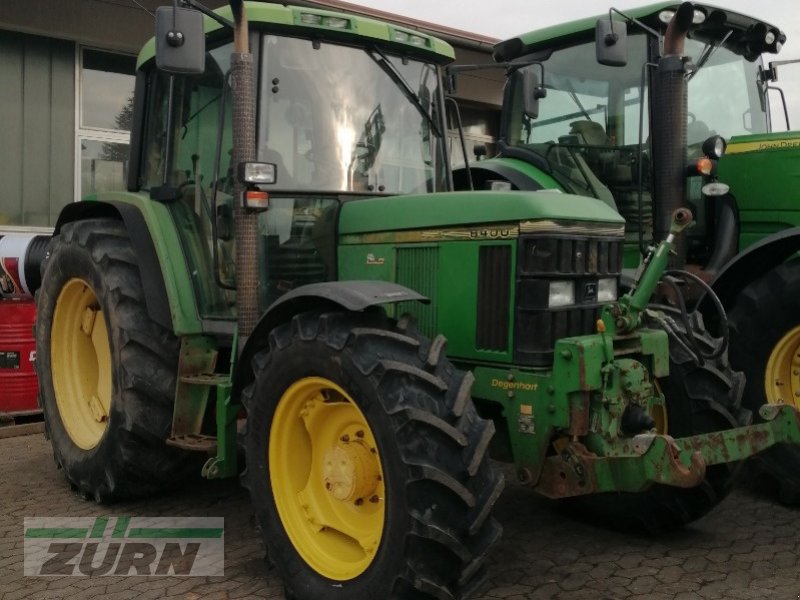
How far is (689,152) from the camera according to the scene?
585 centimetres

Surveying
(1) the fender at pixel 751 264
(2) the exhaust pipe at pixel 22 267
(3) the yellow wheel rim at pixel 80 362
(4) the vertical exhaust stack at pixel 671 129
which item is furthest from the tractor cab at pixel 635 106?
(2) the exhaust pipe at pixel 22 267

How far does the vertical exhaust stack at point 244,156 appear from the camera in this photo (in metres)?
3.67

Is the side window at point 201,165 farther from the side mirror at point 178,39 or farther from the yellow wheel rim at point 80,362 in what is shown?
the yellow wheel rim at point 80,362

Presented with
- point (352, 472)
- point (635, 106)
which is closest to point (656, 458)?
point (352, 472)

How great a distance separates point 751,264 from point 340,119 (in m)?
2.62

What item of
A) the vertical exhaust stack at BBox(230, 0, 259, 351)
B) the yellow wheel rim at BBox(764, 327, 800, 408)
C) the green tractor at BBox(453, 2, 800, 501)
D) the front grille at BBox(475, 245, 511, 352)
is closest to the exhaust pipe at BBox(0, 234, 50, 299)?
the green tractor at BBox(453, 2, 800, 501)

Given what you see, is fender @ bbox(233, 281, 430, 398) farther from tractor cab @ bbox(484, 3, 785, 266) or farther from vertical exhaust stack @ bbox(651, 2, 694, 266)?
tractor cab @ bbox(484, 3, 785, 266)

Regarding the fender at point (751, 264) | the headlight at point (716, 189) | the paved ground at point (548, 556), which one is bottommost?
the paved ground at point (548, 556)

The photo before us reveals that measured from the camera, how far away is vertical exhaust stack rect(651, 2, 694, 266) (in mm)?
5059

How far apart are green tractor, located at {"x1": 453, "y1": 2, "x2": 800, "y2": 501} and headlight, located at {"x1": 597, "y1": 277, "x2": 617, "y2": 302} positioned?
1.24 meters

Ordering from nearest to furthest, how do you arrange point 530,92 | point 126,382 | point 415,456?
1. point 415,456
2. point 126,382
3. point 530,92

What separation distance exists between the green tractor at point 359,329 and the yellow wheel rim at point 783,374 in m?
0.99

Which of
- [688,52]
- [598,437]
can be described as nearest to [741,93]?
[688,52]

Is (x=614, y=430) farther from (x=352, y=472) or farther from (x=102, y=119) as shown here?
(x=102, y=119)
